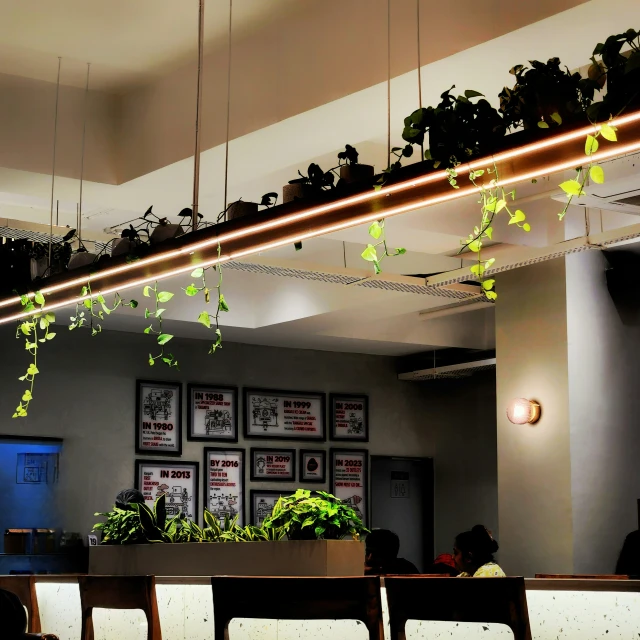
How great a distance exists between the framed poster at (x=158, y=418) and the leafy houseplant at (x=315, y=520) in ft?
17.4

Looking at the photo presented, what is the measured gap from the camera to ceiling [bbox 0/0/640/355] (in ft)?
12.7

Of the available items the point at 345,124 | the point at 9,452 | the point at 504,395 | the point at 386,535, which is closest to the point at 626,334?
the point at 504,395

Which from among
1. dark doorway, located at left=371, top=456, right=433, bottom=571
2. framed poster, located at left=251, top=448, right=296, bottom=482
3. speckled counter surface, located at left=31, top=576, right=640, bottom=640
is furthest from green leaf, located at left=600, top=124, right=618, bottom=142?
dark doorway, located at left=371, top=456, right=433, bottom=571

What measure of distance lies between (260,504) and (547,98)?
7811 millimetres

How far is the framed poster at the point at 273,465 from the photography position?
33.6ft

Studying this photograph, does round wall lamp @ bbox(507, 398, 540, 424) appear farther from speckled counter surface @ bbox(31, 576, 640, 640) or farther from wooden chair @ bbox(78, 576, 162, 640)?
wooden chair @ bbox(78, 576, 162, 640)

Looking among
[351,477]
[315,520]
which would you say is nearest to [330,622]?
[315,520]

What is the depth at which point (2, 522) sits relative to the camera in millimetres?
8727

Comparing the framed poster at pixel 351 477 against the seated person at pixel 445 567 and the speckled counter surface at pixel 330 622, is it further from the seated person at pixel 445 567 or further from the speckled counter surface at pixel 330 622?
the speckled counter surface at pixel 330 622

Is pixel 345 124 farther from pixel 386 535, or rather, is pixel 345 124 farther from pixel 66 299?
pixel 386 535

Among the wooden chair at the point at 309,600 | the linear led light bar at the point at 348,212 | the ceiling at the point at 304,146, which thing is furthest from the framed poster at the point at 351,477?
the wooden chair at the point at 309,600

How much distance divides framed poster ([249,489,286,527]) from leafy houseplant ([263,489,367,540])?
5.76m

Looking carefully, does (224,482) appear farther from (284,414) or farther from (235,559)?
(235,559)

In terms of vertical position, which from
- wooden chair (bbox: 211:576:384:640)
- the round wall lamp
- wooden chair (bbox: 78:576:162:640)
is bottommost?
wooden chair (bbox: 78:576:162:640)
